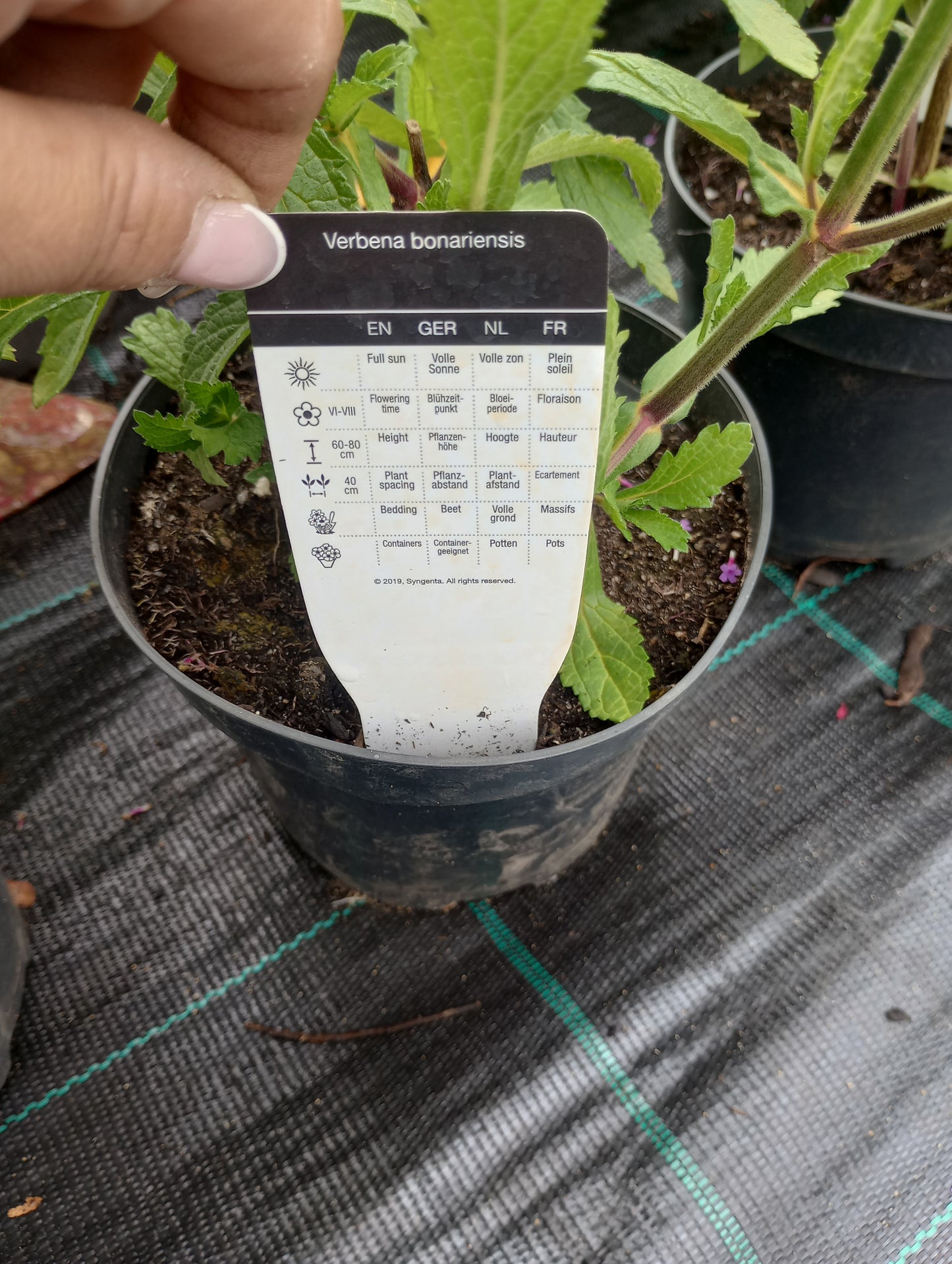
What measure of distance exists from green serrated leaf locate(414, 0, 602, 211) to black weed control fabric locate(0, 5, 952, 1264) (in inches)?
31.5

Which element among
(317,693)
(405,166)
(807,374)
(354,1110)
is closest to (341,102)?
(405,166)

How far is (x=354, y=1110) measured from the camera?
0.90 metres

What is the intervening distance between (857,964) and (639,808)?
0.28 meters

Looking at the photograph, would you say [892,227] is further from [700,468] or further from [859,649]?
[859,649]

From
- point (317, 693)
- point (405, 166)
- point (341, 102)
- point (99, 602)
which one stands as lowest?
point (99, 602)

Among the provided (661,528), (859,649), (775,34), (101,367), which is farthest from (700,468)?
(101,367)

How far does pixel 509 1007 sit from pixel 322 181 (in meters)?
0.79

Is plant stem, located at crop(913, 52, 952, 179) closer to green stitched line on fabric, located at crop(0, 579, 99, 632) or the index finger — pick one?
the index finger

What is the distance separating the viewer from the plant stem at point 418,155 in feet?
1.84

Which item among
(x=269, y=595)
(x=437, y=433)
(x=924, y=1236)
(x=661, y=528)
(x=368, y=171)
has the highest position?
(x=368, y=171)

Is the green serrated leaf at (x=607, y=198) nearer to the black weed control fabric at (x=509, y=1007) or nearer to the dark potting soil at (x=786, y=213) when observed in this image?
the dark potting soil at (x=786, y=213)

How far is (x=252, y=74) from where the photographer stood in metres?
0.41

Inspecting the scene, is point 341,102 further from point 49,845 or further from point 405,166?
point 49,845

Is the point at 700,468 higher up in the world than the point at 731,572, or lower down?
higher up
